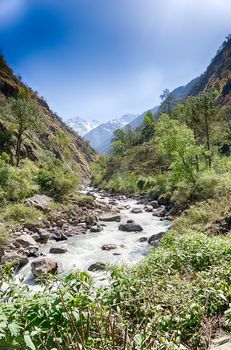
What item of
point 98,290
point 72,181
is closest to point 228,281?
point 98,290

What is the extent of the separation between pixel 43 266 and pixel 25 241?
16.7ft

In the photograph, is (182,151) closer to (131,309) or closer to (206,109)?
(206,109)

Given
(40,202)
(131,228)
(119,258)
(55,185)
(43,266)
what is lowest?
(131,228)

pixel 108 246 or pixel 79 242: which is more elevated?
pixel 79 242

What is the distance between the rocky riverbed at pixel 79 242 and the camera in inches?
472

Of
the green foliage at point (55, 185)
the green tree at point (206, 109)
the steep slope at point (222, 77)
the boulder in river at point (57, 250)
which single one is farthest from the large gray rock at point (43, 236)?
the steep slope at point (222, 77)

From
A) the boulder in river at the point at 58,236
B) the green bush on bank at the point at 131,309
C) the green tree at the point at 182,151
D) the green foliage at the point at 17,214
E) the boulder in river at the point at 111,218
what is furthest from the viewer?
the boulder in river at the point at 111,218

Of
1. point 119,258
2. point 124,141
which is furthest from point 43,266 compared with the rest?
point 124,141

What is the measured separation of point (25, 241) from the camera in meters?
15.6

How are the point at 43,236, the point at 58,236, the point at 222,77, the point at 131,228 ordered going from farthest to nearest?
the point at 222,77, the point at 131,228, the point at 58,236, the point at 43,236

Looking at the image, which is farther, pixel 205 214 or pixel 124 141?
pixel 124 141

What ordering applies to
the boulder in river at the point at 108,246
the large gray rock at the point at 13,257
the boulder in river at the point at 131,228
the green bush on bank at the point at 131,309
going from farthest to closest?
the boulder in river at the point at 131,228 → the boulder in river at the point at 108,246 → the large gray rock at the point at 13,257 → the green bush on bank at the point at 131,309

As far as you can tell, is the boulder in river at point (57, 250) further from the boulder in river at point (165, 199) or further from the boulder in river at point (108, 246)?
the boulder in river at point (165, 199)

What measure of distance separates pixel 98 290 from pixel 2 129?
155ft
